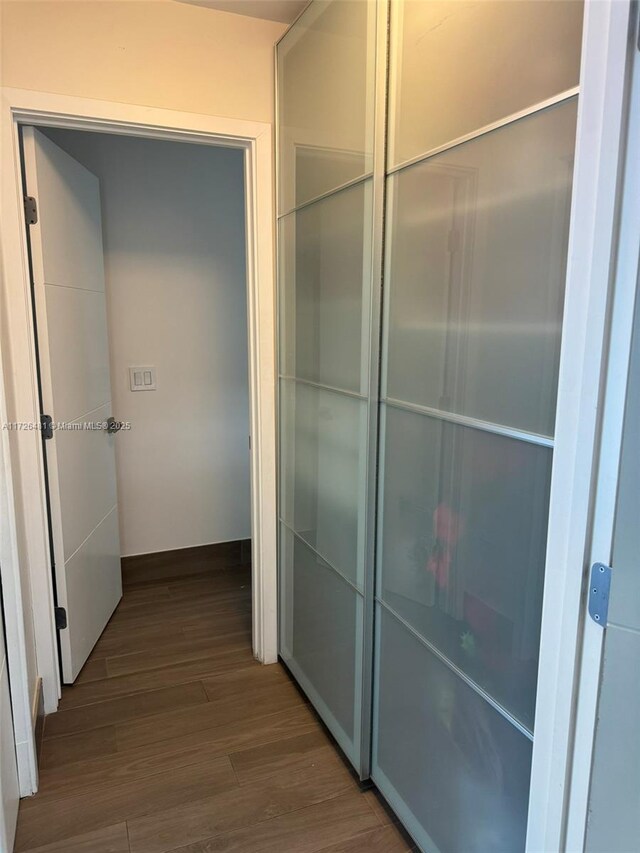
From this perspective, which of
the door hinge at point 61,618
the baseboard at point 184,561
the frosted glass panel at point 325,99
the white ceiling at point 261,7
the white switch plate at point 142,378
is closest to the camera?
the frosted glass panel at point 325,99

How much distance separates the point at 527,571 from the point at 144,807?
1520 millimetres

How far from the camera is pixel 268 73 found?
2.25 meters

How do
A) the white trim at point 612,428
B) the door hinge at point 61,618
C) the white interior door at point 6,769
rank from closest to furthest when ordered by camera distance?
the white trim at point 612,428
the white interior door at point 6,769
the door hinge at point 61,618

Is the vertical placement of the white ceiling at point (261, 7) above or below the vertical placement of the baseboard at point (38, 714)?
above

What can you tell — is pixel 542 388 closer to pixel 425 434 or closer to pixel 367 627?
pixel 425 434

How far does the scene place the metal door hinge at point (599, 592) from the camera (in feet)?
2.98

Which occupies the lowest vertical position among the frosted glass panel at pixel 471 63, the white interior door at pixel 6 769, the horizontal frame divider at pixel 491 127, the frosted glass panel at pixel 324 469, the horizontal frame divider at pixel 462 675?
the white interior door at pixel 6 769

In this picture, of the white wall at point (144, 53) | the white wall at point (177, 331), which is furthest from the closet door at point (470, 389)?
the white wall at point (177, 331)

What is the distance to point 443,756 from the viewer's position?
150cm

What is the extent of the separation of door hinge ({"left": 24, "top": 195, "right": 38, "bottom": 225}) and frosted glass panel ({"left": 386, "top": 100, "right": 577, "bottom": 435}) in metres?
1.39

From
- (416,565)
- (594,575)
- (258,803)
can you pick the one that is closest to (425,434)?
(416,565)

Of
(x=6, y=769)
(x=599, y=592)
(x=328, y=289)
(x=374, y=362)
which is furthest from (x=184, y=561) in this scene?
(x=599, y=592)

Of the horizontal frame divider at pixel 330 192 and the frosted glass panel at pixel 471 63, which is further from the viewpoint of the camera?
the horizontal frame divider at pixel 330 192

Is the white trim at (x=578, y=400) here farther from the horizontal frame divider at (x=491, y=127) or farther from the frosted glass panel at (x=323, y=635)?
the frosted glass panel at (x=323, y=635)
